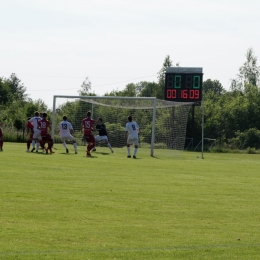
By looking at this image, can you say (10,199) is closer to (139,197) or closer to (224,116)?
(139,197)

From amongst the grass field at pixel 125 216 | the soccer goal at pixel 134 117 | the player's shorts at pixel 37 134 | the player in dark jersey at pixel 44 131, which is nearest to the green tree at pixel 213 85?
the soccer goal at pixel 134 117

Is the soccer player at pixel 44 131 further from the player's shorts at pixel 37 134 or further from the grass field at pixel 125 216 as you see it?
the grass field at pixel 125 216

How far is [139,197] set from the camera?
49.1ft

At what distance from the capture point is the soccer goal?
39.1m

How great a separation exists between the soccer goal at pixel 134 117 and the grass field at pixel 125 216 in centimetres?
1824

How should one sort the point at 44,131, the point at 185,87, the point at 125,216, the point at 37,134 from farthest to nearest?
the point at 185,87, the point at 37,134, the point at 44,131, the point at 125,216

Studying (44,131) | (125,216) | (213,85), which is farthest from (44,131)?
(213,85)

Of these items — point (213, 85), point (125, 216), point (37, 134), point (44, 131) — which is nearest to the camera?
point (125, 216)

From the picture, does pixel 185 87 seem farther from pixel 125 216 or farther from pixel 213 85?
pixel 213 85

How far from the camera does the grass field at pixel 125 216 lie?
9.45 metres

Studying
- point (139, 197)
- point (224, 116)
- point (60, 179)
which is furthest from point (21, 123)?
point (139, 197)

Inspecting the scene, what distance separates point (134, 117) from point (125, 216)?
3234 centimetres

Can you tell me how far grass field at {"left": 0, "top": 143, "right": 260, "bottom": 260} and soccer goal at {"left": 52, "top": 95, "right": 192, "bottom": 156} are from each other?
18245 millimetres

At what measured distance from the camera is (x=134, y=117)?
44.4 meters
